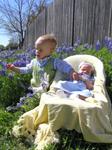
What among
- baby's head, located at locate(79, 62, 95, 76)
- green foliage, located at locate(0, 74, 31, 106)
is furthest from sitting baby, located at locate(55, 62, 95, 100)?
green foliage, located at locate(0, 74, 31, 106)

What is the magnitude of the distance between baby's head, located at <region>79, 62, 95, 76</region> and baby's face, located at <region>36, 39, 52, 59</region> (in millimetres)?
506

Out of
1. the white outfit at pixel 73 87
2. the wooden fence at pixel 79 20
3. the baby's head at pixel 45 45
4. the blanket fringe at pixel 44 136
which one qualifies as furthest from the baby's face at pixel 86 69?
the wooden fence at pixel 79 20

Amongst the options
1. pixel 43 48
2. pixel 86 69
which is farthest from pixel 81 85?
pixel 43 48

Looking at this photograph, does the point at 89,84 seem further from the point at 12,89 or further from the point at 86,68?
the point at 12,89

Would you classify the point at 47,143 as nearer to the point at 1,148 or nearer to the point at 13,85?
the point at 1,148

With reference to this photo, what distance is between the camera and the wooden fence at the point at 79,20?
30.5ft

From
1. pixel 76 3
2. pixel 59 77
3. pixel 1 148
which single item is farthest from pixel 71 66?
pixel 76 3

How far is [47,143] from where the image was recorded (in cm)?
454

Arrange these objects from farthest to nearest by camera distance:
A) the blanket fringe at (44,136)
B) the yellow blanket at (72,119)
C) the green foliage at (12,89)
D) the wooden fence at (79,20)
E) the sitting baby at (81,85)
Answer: the wooden fence at (79,20) → the green foliage at (12,89) → the sitting baby at (81,85) → the blanket fringe at (44,136) → the yellow blanket at (72,119)

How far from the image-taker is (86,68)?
18.8 feet

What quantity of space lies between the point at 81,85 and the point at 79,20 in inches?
224

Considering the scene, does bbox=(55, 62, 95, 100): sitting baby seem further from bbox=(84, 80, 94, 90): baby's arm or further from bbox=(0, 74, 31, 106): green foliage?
bbox=(0, 74, 31, 106): green foliage

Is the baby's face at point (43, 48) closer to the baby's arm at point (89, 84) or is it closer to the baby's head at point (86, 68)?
the baby's head at point (86, 68)

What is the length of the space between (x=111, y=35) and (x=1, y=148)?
4869mm
